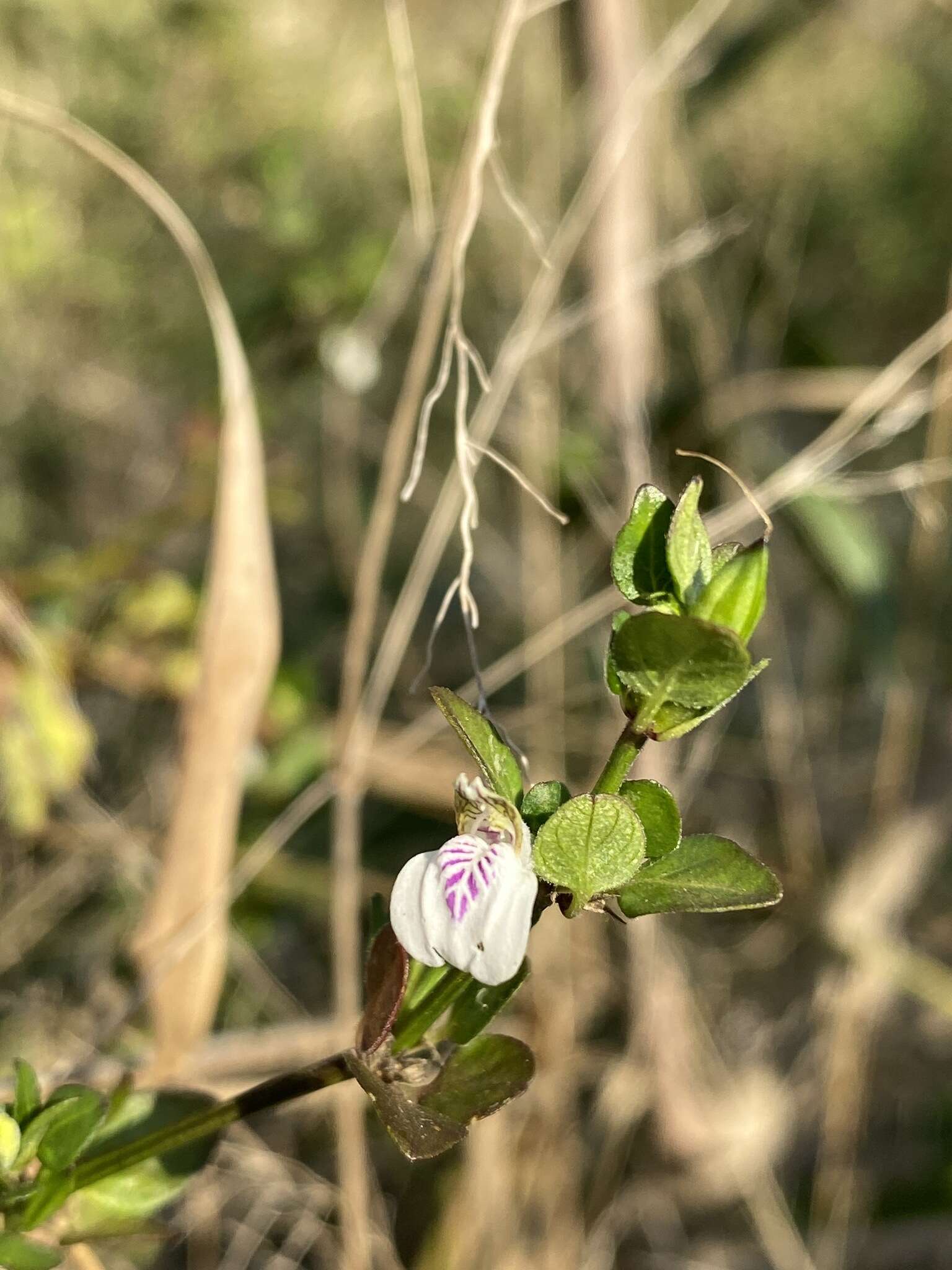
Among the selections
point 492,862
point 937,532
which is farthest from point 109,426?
point 492,862

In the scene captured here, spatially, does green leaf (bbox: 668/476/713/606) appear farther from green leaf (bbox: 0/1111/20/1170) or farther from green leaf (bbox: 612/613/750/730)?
green leaf (bbox: 0/1111/20/1170)

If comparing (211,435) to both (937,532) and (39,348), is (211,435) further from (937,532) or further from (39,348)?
(937,532)

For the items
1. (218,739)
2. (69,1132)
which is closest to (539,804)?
(69,1132)

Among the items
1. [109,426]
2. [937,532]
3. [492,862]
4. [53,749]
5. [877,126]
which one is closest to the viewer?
[492,862]

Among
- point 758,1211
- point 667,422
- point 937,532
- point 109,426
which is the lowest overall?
point 758,1211

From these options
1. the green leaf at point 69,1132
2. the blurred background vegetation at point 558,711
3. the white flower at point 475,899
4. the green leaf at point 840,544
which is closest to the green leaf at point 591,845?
the white flower at point 475,899

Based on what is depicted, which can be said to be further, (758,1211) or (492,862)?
(758,1211)

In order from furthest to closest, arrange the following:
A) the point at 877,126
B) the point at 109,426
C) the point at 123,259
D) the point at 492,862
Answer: the point at 877,126, the point at 123,259, the point at 109,426, the point at 492,862
